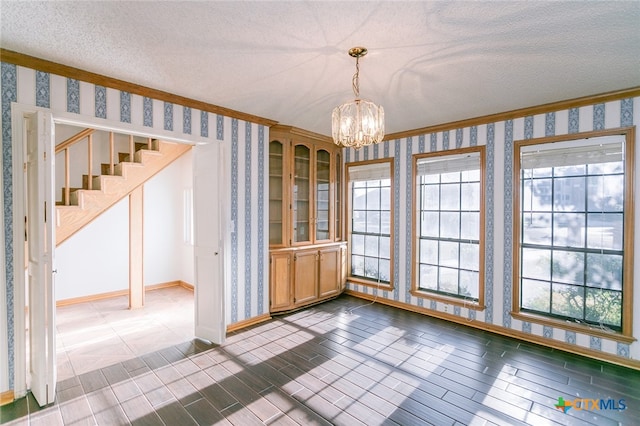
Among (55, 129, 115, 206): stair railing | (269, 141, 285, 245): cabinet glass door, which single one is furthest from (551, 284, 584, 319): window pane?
(55, 129, 115, 206): stair railing

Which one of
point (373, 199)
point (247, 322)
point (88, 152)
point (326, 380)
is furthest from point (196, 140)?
point (373, 199)

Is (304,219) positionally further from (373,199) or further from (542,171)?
(542,171)

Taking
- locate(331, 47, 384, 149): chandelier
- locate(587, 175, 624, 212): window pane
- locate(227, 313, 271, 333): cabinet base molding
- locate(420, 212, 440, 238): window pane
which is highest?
locate(331, 47, 384, 149): chandelier

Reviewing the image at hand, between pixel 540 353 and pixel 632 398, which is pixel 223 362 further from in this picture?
pixel 632 398

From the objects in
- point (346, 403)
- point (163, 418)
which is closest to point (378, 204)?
point (346, 403)

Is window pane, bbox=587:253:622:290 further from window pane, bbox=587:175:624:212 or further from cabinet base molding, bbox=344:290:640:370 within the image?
cabinet base molding, bbox=344:290:640:370

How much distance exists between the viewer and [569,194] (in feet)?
11.3

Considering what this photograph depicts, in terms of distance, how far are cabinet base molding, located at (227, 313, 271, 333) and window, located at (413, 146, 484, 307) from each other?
2209mm

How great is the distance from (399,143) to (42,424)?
486cm

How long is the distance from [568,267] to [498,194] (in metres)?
1.09

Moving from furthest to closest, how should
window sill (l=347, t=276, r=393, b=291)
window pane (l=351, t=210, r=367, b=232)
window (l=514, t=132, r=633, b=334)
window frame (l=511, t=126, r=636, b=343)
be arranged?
window pane (l=351, t=210, r=367, b=232)
window sill (l=347, t=276, r=393, b=291)
window (l=514, t=132, r=633, b=334)
window frame (l=511, t=126, r=636, b=343)

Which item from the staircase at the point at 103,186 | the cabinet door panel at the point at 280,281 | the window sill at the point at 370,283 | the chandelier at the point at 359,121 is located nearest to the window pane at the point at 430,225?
the window sill at the point at 370,283

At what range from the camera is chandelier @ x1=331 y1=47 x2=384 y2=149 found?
231cm

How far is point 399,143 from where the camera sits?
4.77m
